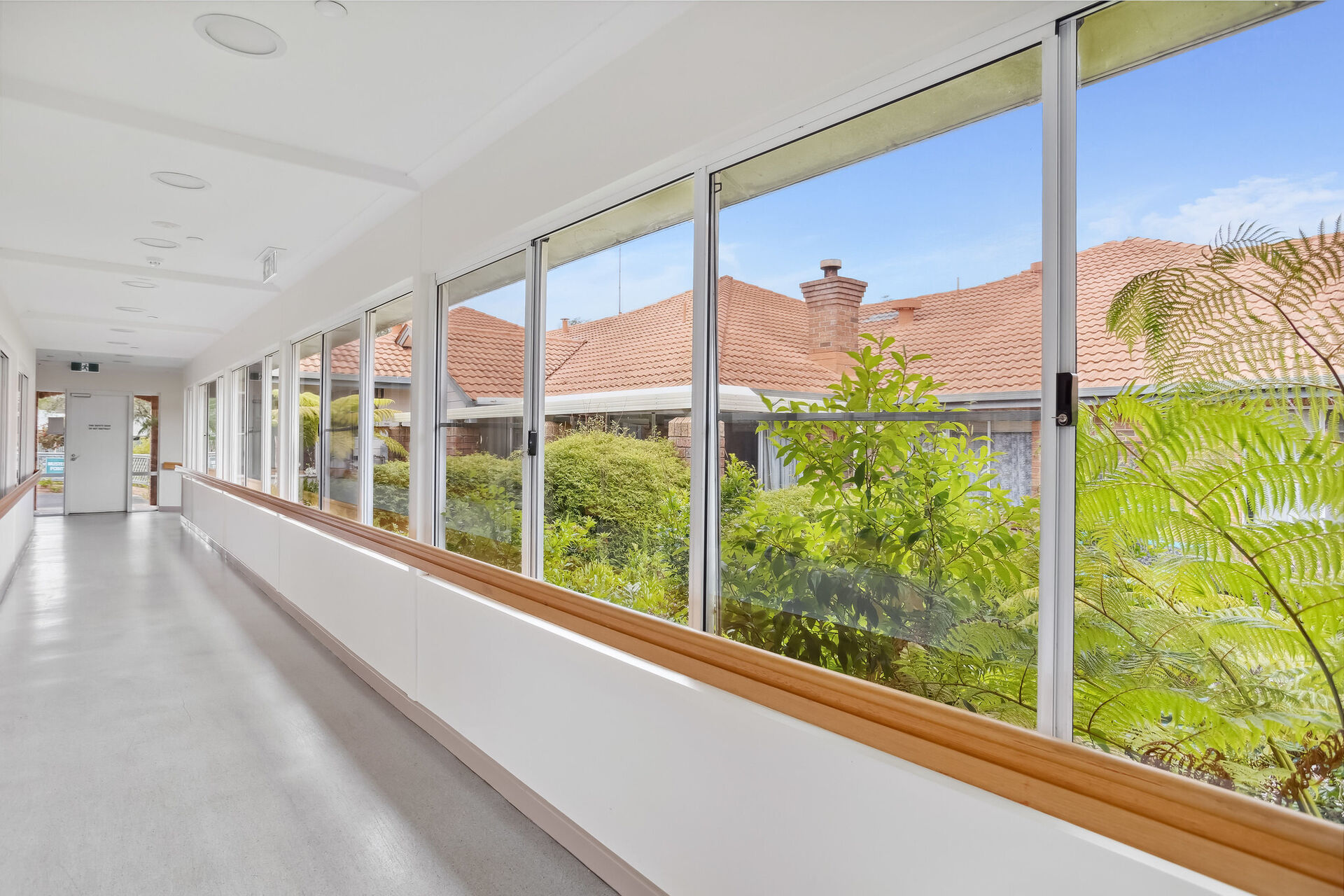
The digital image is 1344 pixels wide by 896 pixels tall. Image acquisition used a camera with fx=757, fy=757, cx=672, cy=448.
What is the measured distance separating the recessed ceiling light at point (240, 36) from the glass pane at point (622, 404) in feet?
3.93

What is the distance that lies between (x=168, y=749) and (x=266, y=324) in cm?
516

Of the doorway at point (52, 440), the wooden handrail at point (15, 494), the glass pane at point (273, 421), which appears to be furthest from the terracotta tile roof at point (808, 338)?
the doorway at point (52, 440)

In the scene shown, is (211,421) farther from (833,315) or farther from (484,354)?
(833,315)

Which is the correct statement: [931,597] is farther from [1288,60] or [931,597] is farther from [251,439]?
[251,439]

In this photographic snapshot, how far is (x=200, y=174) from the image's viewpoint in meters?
3.96

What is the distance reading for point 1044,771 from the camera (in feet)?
4.53

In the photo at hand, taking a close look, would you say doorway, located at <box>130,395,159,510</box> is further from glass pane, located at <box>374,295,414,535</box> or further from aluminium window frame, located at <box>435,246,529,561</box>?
aluminium window frame, located at <box>435,246,529,561</box>

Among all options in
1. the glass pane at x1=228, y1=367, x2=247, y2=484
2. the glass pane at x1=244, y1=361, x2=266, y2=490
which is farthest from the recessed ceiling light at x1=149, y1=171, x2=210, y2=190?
the glass pane at x1=228, y1=367, x2=247, y2=484

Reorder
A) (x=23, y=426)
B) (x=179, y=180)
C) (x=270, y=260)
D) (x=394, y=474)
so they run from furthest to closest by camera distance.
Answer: (x=23, y=426) → (x=270, y=260) → (x=394, y=474) → (x=179, y=180)

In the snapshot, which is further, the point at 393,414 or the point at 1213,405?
the point at 393,414

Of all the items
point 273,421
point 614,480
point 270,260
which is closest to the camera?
point 614,480

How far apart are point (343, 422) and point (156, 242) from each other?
1.80 metres

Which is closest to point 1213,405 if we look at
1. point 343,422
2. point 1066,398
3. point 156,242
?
point 1066,398

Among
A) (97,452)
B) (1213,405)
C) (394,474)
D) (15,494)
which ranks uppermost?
(1213,405)
